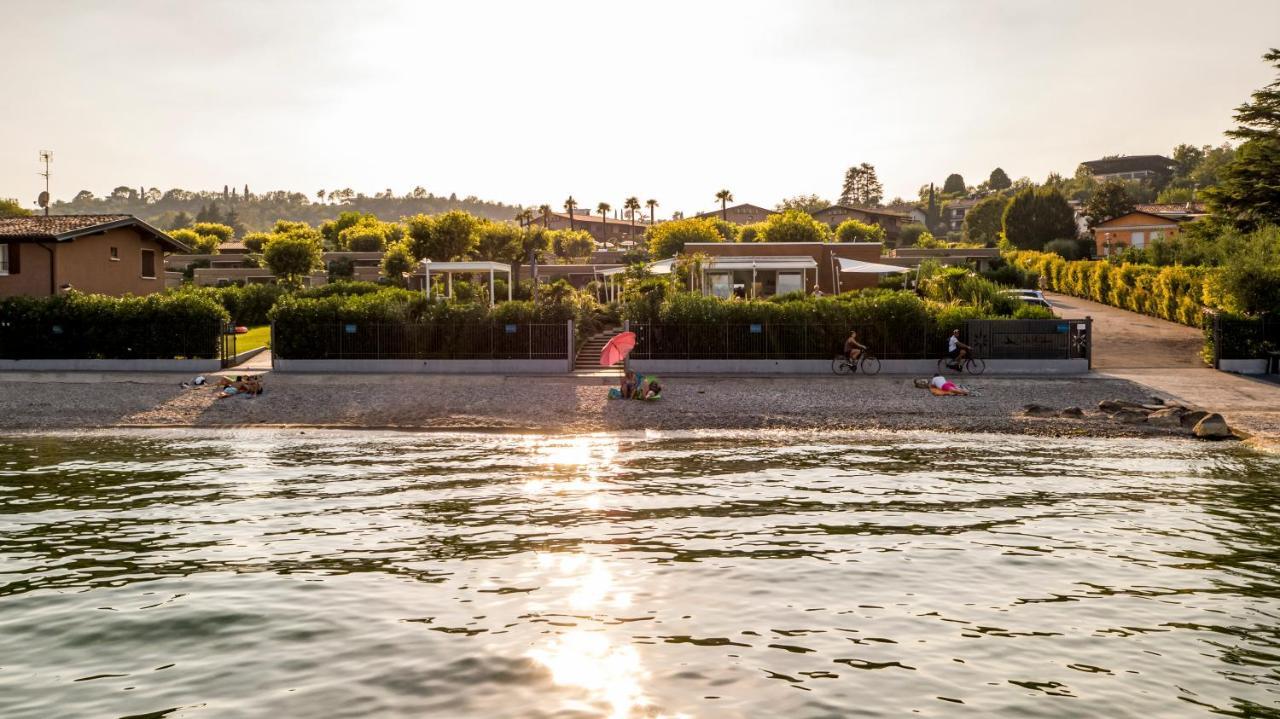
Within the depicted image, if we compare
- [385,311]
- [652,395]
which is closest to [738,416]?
[652,395]

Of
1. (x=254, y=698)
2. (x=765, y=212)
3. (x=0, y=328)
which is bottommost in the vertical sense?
(x=254, y=698)

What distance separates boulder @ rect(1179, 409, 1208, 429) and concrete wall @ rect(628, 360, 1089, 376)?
7.16 metres

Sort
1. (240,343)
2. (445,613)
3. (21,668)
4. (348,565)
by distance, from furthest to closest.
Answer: (240,343), (348,565), (445,613), (21,668)

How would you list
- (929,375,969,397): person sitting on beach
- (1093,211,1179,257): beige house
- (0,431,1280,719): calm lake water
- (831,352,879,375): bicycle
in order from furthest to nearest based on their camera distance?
1. (1093,211,1179,257): beige house
2. (831,352,879,375): bicycle
3. (929,375,969,397): person sitting on beach
4. (0,431,1280,719): calm lake water

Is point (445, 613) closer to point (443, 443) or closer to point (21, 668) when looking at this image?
point (21, 668)

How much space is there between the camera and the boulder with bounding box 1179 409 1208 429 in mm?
25531

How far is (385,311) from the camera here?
1356 inches

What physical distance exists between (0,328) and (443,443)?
19654 millimetres

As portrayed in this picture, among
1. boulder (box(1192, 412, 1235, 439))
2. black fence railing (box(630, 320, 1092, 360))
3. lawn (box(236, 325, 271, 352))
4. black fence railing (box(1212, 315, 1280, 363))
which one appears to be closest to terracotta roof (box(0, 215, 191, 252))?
lawn (box(236, 325, 271, 352))

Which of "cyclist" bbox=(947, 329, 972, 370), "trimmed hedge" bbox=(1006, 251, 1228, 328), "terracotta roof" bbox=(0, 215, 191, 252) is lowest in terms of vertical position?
"cyclist" bbox=(947, 329, 972, 370)

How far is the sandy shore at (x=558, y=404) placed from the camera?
2631 centimetres

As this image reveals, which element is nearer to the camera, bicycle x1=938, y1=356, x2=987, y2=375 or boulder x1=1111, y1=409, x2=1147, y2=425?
boulder x1=1111, y1=409, x2=1147, y2=425

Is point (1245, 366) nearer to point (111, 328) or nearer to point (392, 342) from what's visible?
point (392, 342)

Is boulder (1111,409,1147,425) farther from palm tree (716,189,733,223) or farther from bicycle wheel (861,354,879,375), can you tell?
palm tree (716,189,733,223)
